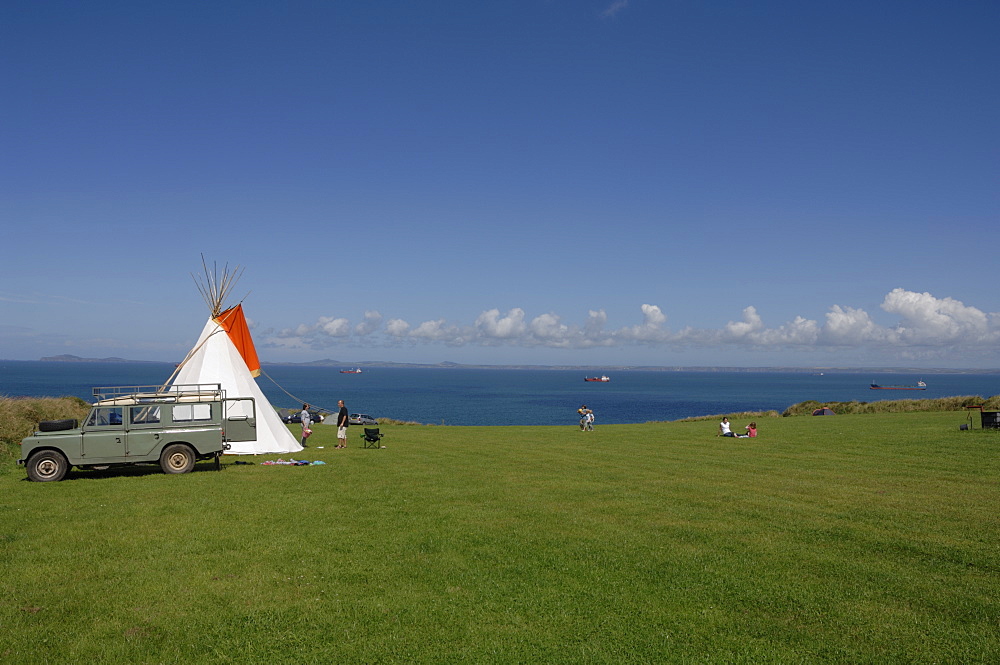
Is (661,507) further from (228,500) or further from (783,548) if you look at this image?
(228,500)

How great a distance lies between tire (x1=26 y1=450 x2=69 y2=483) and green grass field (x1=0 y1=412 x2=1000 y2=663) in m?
0.54

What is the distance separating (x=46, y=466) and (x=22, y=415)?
1280cm

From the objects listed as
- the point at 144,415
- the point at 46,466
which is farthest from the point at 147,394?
the point at 46,466

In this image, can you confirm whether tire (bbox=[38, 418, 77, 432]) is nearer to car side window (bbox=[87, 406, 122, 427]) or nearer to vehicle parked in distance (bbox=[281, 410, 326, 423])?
car side window (bbox=[87, 406, 122, 427])

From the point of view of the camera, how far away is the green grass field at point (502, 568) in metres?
7.40

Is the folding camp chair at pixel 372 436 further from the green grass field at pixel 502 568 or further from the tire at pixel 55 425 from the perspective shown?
the tire at pixel 55 425

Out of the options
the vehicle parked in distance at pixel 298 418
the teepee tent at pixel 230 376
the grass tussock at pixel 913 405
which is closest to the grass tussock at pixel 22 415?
the teepee tent at pixel 230 376

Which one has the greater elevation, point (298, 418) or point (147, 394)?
point (147, 394)

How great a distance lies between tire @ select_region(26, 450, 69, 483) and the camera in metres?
18.3

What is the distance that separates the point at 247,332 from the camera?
2980cm

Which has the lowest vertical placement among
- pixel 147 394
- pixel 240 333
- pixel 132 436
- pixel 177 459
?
pixel 177 459

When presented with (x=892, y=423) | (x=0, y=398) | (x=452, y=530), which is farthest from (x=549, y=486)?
(x=892, y=423)

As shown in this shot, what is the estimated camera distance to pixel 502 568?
390 inches

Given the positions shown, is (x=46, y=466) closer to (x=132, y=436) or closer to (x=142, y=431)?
(x=132, y=436)
